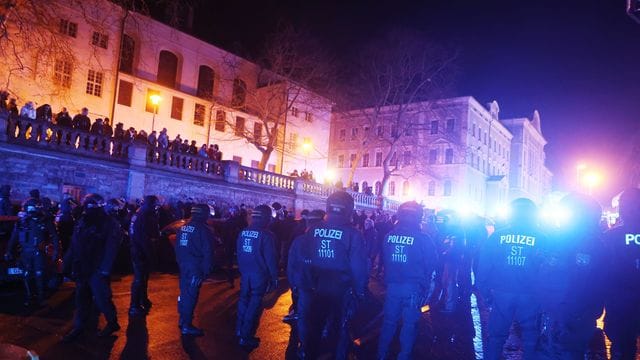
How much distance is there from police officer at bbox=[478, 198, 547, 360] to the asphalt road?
169 cm

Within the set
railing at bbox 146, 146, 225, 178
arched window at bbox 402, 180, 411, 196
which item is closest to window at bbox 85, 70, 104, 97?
railing at bbox 146, 146, 225, 178

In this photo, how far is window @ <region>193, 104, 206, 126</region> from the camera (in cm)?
3888

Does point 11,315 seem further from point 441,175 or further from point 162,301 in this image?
point 441,175

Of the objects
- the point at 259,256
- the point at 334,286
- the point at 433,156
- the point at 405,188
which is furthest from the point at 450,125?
the point at 334,286

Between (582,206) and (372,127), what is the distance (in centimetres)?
2938

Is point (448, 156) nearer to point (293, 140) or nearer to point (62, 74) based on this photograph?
point (293, 140)

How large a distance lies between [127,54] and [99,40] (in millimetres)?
3419

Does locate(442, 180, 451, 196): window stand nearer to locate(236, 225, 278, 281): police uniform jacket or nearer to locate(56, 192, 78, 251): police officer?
locate(56, 192, 78, 251): police officer

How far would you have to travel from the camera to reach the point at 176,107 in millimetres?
37438

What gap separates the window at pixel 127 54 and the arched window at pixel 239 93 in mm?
8464

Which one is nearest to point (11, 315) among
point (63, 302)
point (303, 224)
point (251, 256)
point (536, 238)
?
point (63, 302)

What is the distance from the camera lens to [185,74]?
37.8 meters

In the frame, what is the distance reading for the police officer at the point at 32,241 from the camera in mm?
8867

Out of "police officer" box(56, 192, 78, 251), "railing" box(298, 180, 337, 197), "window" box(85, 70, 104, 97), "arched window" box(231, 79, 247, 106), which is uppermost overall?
"arched window" box(231, 79, 247, 106)
